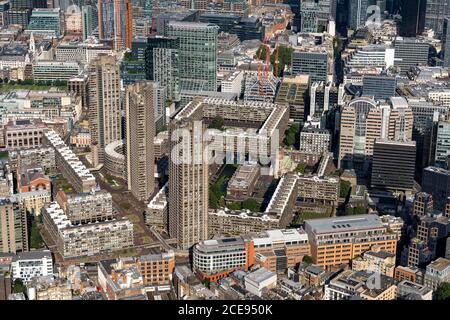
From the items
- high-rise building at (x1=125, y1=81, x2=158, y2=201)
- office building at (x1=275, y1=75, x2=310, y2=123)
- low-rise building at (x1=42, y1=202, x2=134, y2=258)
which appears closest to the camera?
low-rise building at (x1=42, y1=202, x2=134, y2=258)

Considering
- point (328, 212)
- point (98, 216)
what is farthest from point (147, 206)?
point (328, 212)

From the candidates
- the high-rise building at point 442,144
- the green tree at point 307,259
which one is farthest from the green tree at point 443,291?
the high-rise building at point 442,144

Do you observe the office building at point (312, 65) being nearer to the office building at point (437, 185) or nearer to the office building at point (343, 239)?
the office building at point (437, 185)

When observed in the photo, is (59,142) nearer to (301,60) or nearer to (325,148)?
(325,148)

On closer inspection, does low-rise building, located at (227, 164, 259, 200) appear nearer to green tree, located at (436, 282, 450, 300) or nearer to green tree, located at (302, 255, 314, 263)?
green tree, located at (302, 255, 314, 263)

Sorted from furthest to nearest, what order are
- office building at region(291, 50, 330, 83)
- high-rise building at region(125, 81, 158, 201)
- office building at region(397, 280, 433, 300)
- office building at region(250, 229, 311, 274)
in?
office building at region(291, 50, 330, 83)
high-rise building at region(125, 81, 158, 201)
office building at region(250, 229, 311, 274)
office building at region(397, 280, 433, 300)

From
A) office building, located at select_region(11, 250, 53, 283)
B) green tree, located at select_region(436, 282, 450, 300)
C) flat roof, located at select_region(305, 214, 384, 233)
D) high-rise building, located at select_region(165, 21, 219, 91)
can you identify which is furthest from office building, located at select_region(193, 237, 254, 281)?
high-rise building, located at select_region(165, 21, 219, 91)
